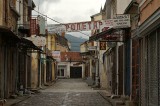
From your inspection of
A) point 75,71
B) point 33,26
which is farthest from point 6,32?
point 75,71

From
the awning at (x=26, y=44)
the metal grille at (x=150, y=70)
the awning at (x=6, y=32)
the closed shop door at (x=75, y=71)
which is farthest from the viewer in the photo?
the closed shop door at (x=75, y=71)

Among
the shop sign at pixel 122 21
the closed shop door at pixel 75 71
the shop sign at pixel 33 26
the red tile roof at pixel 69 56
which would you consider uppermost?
the shop sign at pixel 33 26

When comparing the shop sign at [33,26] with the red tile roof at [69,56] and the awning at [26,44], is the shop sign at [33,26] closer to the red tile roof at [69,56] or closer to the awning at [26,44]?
the awning at [26,44]

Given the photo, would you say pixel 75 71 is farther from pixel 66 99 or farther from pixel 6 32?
pixel 6 32

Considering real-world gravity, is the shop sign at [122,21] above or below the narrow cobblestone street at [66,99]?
above

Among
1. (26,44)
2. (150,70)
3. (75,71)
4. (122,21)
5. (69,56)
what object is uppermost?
(122,21)

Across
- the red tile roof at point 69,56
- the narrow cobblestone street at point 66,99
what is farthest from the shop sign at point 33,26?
the red tile roof at point 69,56

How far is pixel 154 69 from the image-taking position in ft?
54.5

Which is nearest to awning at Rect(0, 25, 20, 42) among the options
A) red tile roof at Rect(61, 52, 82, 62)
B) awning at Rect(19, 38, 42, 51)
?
awning at Rect(19, 38, 42, 51)

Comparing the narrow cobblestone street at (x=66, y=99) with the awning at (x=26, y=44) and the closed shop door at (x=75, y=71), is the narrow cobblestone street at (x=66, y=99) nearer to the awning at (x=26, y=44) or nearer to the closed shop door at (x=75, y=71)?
the awning at (x=26, y=44)

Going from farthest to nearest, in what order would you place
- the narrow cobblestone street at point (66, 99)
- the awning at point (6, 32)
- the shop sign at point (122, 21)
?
the narrow cobblestone street at point (66, 99), the awning at point (6, 32), the shop sign at point (122, 21)

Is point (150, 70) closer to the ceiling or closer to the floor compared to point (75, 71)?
closer to the ceiling

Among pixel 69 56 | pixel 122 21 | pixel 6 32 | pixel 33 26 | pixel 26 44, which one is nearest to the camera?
pixel 122 21

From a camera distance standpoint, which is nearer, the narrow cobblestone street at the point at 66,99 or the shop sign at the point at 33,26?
the narrow cobblestone street at the point at 66,99
